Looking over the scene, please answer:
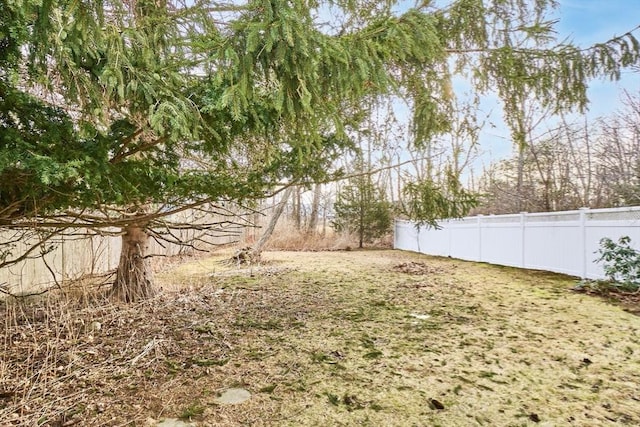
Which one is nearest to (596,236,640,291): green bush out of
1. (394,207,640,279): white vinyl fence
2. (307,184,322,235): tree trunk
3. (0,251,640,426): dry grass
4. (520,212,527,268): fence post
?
(394,207,640,279): white vinyl fence

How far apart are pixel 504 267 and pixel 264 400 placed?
6156 millimetres

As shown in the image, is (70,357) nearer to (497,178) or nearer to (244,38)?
(244,38)

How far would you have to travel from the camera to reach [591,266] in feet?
16.9

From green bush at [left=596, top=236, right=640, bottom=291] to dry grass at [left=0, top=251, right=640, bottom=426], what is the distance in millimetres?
511

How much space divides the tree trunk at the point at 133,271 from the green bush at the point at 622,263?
5485 millimetres

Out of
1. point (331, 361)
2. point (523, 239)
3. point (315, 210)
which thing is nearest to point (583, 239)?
point (523, 239)

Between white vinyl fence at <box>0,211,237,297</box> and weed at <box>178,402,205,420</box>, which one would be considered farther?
white vinyl fence at <box>0,211,237,297</box>

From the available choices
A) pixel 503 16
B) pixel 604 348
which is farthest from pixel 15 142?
pixel 503 16

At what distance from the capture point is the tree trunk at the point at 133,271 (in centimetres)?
445

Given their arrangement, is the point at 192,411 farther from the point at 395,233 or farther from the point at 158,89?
the point at 395,233

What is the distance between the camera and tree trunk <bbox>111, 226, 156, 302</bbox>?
4.45 m

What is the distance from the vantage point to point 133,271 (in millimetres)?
4516

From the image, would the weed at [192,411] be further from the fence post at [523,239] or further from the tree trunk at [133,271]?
the fence post at [523,239]

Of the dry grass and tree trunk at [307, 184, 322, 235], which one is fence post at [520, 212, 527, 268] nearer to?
the dry grass
